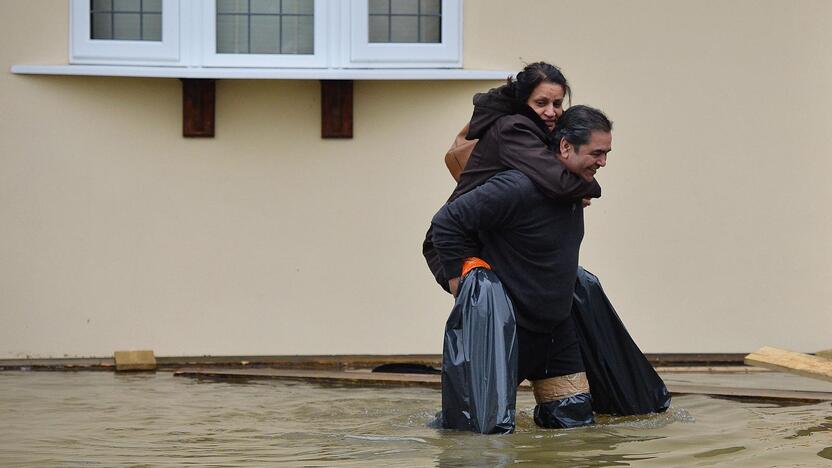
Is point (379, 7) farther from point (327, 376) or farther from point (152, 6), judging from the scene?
point (327, 376)

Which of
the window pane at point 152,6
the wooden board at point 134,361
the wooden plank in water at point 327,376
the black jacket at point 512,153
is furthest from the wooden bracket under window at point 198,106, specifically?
the black jacket at point 512,153

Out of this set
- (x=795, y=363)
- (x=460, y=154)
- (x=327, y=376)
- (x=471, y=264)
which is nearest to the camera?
(x=471, y=264)

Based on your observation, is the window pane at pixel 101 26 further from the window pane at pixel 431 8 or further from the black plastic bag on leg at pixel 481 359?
the black plastic bag on leg at pixel 481 359

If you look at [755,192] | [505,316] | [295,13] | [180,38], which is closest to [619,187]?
[755,192]

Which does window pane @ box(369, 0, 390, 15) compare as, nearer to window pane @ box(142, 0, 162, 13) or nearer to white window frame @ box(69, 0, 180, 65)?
white window frame @ box(69, 0, 180, 65)

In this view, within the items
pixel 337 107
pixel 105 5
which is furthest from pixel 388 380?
pixel 105 5

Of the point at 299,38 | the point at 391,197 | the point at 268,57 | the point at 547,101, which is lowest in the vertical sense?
the point at 391,197

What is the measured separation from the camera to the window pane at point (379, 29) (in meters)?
8.56

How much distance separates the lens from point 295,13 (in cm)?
855

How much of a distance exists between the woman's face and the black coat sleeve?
1.10 ft

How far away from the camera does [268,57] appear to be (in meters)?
8.49

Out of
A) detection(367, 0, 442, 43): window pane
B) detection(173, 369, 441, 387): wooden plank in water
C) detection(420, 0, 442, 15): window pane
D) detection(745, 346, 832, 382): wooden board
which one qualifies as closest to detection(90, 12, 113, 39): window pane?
detection(367, 0, 442, 43): window pane

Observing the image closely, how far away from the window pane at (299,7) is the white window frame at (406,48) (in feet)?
0.89

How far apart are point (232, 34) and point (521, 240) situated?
387cm
